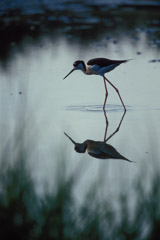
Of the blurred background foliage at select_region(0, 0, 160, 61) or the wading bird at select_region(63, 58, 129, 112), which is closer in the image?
the wading bird at select_region(63, 58, 129, 112)

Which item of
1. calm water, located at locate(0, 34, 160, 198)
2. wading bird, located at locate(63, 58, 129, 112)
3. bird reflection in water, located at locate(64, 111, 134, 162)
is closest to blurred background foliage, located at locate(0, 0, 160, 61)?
calm water, located at locate(0, 34, 160, 198)

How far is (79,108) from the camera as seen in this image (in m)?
7.90

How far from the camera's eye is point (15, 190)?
4.33m

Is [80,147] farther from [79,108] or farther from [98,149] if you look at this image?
[79,108]

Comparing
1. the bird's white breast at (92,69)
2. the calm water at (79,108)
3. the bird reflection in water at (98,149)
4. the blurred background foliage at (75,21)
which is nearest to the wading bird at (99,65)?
the bird's white breast at (92,69)

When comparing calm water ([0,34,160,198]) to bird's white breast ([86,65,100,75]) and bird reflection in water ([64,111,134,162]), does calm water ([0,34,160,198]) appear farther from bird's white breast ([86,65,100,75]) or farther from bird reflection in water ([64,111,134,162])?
bird's white breast ([86,65,100,75])

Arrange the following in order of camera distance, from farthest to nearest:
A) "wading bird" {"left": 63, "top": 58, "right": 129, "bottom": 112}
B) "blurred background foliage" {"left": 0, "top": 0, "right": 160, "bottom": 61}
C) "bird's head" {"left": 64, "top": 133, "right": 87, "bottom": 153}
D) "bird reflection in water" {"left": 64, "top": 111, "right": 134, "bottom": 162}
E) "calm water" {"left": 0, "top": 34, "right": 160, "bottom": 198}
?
"blurred background foliage" {"left": 0, "top": 0, "right": 160, "bottom": 61}
"wading bird" {"left": 63, "top": 58, "right": 129, "bottom": 112}
"bird's head" {"left": 64, "top": 133, "right": 87, "bottom": 153}
"bird reflection in water" {"left": 64, "top": 111, "right": 134, "bottom": 162}
"calm water" {"left": 0, "top": 34, "right": 160, "bottom": 198}

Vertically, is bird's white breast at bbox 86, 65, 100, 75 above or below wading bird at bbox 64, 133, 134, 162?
above

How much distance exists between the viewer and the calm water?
5.61 meters

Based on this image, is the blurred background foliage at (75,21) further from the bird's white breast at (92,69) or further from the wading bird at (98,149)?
the wading bird at (98,149)

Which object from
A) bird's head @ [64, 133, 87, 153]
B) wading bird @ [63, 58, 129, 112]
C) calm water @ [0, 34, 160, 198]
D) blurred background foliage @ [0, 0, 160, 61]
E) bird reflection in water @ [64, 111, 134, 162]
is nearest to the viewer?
calm water @ [0, 34, 160, 198]

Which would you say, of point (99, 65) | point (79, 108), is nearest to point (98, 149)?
point (79, 108)

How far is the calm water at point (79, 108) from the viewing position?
5609 mm

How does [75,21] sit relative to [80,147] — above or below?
above
